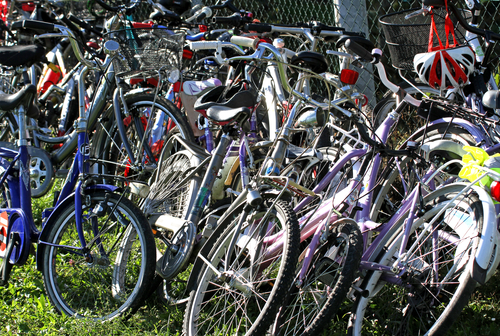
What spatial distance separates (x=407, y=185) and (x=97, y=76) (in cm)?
295

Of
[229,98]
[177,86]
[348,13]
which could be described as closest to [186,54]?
[177,86]

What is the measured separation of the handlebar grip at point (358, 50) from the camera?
3.01m

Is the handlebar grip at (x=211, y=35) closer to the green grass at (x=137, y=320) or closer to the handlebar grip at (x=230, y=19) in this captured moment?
the handlebar grip at (x=230, y=19)

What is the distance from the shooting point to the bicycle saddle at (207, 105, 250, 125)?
9.81ft

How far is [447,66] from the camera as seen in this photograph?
3.38m

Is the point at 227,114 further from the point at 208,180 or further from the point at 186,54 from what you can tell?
the point at 186,54

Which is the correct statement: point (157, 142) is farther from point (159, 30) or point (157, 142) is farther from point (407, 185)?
point (407, 185)

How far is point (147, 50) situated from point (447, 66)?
86.5 inches

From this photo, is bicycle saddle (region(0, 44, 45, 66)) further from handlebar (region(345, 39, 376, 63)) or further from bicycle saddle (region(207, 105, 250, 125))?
handlebar (region(345, 39, 376, 63))

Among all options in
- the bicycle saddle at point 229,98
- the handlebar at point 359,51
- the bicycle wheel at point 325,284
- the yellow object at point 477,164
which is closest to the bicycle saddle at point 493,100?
the yellow object at point 477,164

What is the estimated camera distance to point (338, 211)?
8.68 ft

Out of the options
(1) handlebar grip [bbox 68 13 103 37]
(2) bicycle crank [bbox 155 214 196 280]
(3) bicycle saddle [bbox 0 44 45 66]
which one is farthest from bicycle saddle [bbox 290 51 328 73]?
(3) bicycle saddle [bbox 0 44 45 66]

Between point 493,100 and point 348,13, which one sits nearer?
point 493,100

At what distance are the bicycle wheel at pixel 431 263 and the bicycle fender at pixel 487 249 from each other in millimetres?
39
